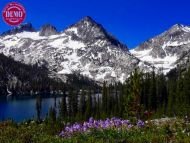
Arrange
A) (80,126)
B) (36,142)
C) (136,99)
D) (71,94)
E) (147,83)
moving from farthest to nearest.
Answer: (71,94) < (147,83) < (136,99) < (80,126) < (36,142)

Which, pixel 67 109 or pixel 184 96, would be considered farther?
pixel 67 109

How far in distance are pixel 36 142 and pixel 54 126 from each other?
4.62 meters

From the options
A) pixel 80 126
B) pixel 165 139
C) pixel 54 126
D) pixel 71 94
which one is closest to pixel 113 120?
pixel 80 126

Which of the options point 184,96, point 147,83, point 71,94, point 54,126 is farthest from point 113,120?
point 71,94

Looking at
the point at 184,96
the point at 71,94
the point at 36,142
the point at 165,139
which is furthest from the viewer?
the point at 71,94

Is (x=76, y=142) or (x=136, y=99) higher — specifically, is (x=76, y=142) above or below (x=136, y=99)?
below

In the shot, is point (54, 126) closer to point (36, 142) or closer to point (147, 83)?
point (36, 142)

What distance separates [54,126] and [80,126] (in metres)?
2.21

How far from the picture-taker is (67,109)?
639 ft

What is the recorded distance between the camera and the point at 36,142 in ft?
47.5

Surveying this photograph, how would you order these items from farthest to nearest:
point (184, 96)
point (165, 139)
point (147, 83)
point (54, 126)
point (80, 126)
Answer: point (147, 83)
point (184, 96)
point (54, 126)
point (80, 126)
point (165, 139)

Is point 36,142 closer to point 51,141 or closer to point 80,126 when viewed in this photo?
point 51,141

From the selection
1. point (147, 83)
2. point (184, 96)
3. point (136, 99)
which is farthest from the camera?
point (147, 83)

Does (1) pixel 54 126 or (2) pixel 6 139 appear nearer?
(2) pixel 6 139
